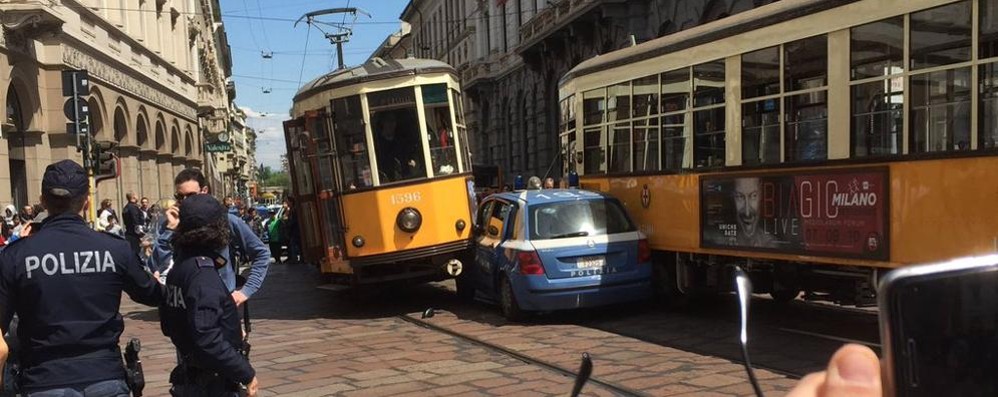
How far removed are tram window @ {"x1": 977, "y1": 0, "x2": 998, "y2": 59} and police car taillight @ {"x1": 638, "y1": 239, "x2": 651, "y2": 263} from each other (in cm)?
417

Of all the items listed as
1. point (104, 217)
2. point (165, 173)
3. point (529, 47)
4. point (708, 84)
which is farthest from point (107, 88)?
point (708, 84)

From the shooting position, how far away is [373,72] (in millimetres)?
10789

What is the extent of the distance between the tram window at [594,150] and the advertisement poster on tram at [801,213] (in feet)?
7.94

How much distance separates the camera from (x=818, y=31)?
7.66m

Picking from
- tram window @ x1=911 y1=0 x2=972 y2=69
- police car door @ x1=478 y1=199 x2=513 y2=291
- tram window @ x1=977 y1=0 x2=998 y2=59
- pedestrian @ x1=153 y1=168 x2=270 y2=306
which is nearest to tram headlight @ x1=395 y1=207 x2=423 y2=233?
police car door @ x1=478 y1=199 x2=513 y2=291

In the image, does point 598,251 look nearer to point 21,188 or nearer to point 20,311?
point 20,311

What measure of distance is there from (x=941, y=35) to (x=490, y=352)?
4649 mm

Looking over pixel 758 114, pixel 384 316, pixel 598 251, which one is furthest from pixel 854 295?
pixel 384 316

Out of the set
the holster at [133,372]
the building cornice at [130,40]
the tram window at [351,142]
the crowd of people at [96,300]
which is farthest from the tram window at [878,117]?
the building cornice at [130,40]

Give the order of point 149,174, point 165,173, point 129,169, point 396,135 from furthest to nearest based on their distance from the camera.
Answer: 1. point 165,173
2. point 149,174
3. point 129,169
4. point 396,135

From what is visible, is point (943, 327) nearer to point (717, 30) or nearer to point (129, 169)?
point (717, 30)

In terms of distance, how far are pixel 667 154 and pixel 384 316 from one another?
409 centimetres

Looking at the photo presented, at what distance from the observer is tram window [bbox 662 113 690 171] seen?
9.52 meters

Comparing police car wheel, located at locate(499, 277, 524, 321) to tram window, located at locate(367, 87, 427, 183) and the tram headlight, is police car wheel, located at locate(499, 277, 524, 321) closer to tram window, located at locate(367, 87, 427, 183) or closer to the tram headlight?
the tram headlight
